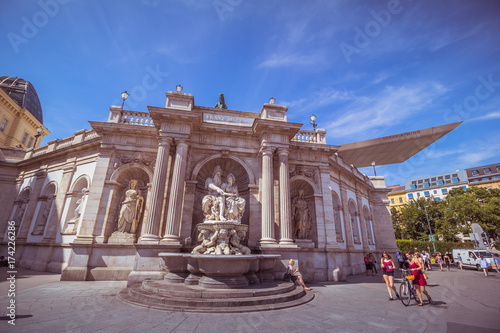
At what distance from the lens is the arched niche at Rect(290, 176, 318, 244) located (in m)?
12.7

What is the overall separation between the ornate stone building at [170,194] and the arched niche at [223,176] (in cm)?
6

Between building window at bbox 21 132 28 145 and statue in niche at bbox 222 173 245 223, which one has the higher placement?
building window at bbox 21 132 28 145

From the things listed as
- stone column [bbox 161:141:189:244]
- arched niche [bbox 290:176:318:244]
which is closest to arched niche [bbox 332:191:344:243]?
arched niche [bbox 290:176:318:244]

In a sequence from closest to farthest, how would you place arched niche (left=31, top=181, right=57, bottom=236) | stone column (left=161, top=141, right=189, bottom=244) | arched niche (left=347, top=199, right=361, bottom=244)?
1. stone column (left=161, top=141, right=189, bottom=244)
2. arched niche (left=31, top=181, right=57, bottom=236)
3. arched niche (left=347, top=199, right=361, bottom=244)

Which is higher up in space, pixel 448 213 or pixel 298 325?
pixel 448 213

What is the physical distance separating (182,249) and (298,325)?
690 cm

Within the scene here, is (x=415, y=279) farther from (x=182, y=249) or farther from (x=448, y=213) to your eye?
(x=448, y=213)

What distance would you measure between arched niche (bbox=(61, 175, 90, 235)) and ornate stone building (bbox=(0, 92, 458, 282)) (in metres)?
0.07

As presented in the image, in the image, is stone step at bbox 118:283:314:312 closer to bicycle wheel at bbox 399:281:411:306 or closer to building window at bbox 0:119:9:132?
bicycle wheel at bbox 399:281:411:306

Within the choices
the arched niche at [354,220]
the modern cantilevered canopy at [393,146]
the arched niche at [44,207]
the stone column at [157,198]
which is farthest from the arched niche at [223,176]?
the modern cantilevered canopy at [393,146]

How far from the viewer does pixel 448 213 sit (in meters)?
36.0

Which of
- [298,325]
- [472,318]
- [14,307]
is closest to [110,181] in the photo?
[14,307]

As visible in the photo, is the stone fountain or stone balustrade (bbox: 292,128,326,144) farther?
stone balustrade (bbox: 292,128,326,144)

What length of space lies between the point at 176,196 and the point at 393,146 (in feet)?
78.9
